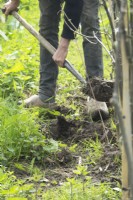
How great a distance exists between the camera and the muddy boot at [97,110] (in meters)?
4.88

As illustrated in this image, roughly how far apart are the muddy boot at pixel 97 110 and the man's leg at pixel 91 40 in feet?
0.80

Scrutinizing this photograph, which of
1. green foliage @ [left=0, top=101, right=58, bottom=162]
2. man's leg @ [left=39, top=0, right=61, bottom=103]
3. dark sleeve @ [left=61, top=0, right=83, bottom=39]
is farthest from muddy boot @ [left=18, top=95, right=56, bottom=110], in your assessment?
dark sleeve @ [left=61, top=0, right=83, bottom=39]

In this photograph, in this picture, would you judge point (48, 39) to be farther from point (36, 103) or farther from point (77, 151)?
point (77, 151)

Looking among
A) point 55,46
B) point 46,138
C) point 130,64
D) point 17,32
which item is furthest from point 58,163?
point 17,32

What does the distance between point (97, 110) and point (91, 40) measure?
0.63m

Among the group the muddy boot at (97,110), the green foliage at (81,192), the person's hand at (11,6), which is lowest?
the green foliage at (81,192)

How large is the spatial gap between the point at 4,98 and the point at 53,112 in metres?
0.68

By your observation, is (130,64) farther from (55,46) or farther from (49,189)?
(55,46)

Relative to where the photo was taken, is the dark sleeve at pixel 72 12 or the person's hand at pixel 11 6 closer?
the dark sleeve at pixel 72 12

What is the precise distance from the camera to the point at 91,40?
5070 mm

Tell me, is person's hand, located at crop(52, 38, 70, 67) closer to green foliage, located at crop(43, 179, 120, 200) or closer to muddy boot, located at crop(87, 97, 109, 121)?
muddy boot, located at crop(87, 97, 109, 121)

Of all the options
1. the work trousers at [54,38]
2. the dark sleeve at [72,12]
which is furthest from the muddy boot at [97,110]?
the dark sleeve at [72,12]

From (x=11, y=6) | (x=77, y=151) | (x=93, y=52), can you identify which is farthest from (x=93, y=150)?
(x=11, y=6)

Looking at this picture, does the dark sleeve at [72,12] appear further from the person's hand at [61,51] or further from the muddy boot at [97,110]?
the muddy boot at [97,110]
